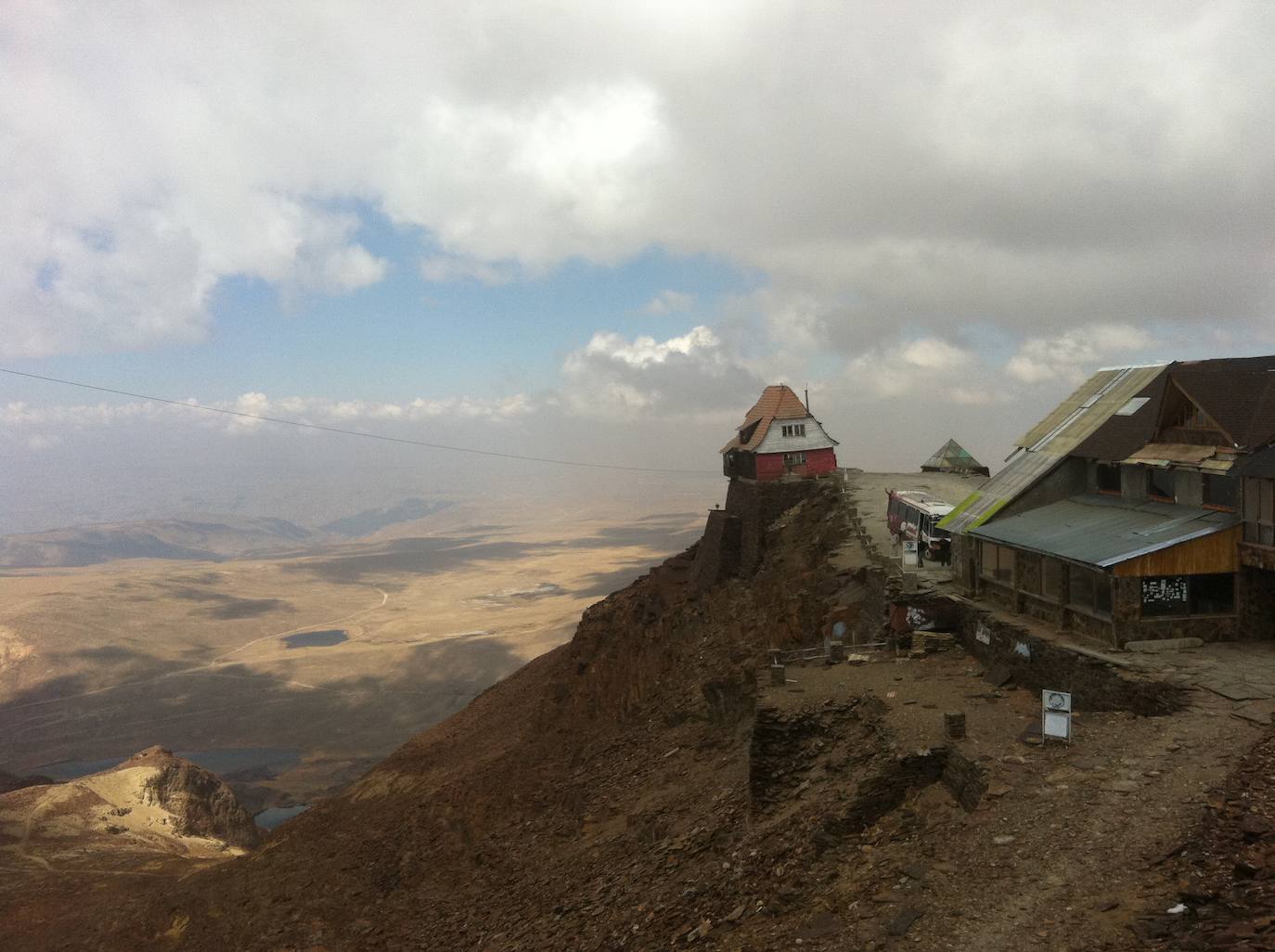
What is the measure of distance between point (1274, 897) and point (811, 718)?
9850mm

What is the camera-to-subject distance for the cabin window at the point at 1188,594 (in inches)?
695

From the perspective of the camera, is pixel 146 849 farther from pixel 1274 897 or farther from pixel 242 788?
pixel 1274 897

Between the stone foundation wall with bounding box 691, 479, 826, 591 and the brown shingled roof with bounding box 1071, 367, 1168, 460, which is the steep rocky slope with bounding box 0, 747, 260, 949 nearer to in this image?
the stone foundation wall with bounding box 691, 479, 826, 591

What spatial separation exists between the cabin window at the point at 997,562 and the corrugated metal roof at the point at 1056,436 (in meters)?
0.88

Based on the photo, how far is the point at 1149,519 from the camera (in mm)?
19797

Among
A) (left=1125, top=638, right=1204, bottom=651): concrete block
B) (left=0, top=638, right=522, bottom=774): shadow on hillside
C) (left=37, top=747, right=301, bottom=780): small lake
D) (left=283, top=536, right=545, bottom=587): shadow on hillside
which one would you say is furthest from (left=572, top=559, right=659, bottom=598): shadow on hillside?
(left=1125, top=638, right=1204, bottom=651): concrete block

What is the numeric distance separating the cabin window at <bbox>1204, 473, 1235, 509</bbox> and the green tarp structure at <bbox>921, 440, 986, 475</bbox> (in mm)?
29351

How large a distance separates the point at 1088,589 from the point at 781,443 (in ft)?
78.2

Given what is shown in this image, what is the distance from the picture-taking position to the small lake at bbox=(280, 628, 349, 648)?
372 ft

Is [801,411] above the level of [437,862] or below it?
above

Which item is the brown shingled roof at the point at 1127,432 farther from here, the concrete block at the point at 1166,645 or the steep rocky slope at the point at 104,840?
the steep rocky slope at the point at 104,840

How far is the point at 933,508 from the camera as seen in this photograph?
29422mm

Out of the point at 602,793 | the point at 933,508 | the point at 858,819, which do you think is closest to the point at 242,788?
the point at 602,793

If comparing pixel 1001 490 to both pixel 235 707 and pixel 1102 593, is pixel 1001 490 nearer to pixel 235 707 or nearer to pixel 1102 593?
pixel 1102 593
